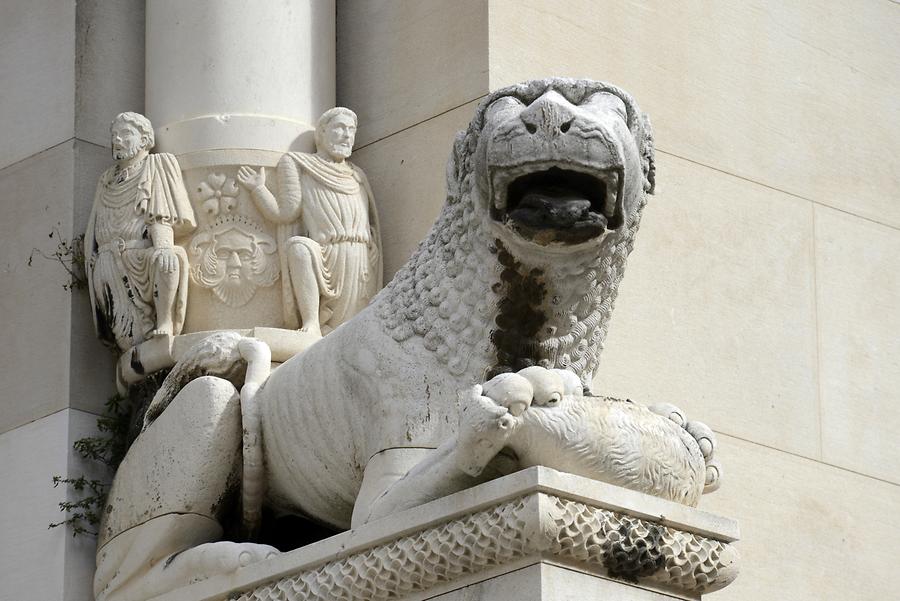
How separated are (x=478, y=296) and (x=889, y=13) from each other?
342 centimetres

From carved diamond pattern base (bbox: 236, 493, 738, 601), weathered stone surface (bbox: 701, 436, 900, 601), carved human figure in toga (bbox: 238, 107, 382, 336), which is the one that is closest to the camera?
carved diamond pattern base (bbox: 236, 493, 738, 601)

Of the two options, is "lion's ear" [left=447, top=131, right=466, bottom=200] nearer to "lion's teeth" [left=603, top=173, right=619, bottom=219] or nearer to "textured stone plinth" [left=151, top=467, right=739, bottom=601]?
"lion's teeth" [left=603, top=173, right=619, bottom=219]

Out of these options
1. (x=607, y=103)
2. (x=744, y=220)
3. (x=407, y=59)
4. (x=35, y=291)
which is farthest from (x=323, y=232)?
(x=607, y=103)

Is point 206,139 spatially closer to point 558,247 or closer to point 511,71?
point 511,71

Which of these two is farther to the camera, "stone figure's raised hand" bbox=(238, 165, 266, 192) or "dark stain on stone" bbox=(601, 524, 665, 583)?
"stone figure's raised hand" bbox=(238, 165, 266, 192)

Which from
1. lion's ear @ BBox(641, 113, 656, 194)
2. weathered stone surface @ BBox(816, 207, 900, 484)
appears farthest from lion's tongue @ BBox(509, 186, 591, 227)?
weathered stone surface @ BBox(816, 207, 900, 484)

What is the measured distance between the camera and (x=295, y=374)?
7.77 meters

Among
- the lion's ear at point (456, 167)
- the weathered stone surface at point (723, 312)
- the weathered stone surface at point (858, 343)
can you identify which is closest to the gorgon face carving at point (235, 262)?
the weathered stone surface at point (723, 312)

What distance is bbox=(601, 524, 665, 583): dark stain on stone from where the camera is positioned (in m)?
6.48

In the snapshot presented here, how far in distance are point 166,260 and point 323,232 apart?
0.51 meters

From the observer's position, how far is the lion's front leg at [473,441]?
6543 mm

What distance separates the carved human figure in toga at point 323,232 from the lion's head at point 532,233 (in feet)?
3.37

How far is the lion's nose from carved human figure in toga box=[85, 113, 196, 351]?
197 centimetres

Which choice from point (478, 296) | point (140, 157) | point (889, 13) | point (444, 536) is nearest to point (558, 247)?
point (478, 296)
